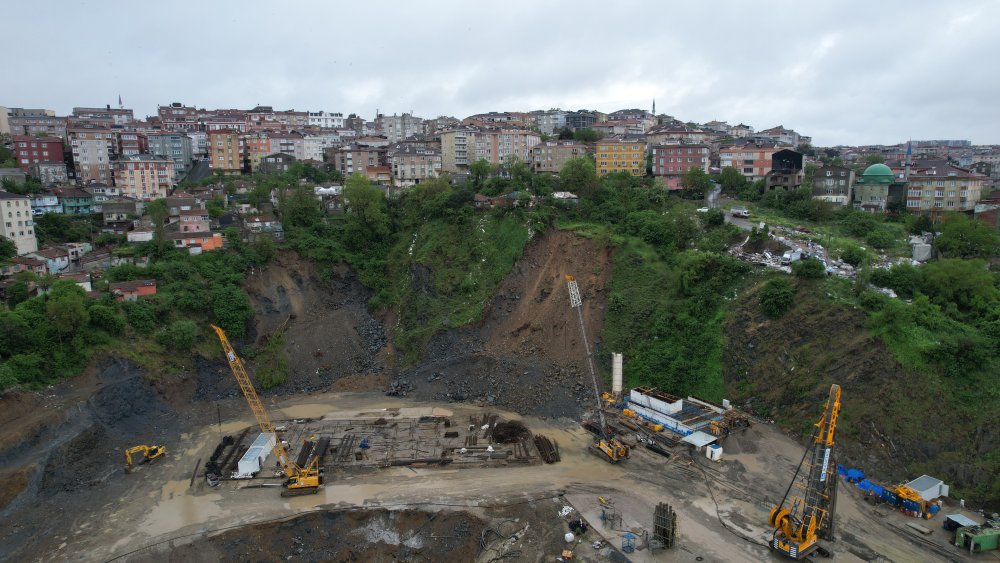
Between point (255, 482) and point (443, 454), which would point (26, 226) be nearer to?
point (255, 482)

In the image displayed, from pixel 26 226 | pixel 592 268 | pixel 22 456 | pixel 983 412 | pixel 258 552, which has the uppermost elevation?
pixel 26 226

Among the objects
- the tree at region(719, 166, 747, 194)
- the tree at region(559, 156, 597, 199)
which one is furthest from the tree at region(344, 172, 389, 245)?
the tree at region(719, 166, 747, 194)

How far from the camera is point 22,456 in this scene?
990 inches

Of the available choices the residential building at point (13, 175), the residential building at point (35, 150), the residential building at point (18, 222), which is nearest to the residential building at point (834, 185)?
the residential building at point (18, 222)

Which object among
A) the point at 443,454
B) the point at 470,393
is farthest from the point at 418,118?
A: the point at 443,454

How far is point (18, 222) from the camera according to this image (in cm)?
3984

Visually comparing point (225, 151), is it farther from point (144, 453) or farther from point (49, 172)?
point (144, 453)

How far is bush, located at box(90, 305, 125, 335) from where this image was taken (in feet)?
104

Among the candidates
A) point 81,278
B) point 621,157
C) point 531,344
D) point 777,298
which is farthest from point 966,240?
point 81,278

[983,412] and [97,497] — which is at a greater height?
[983,412]

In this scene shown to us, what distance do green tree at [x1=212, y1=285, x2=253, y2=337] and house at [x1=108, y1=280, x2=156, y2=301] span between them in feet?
11.4

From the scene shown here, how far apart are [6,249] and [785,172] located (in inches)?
2239

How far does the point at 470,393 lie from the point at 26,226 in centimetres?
3251

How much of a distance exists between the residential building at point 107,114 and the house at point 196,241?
161ft
